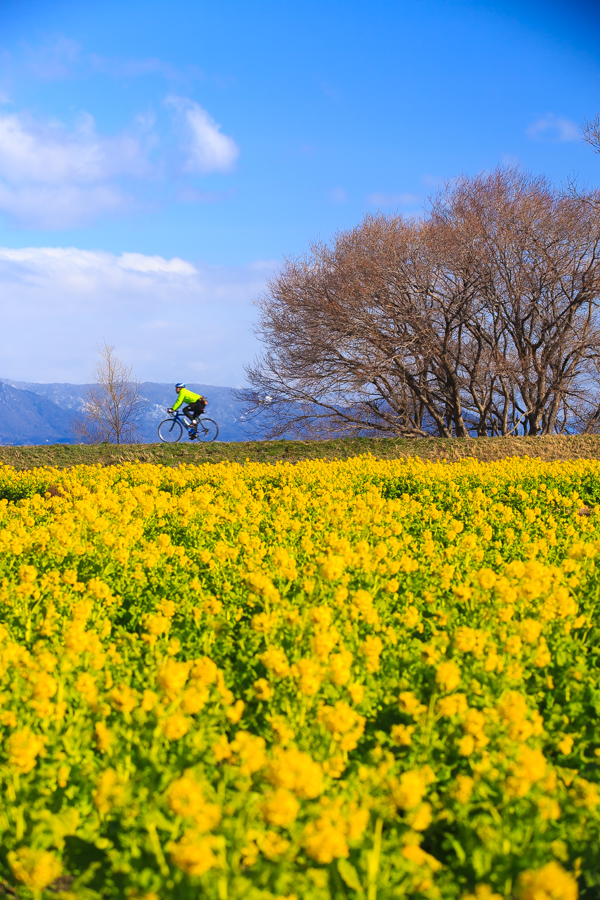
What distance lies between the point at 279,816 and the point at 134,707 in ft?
3.17

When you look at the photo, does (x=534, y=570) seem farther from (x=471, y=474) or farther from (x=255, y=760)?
(x=471, y=474)

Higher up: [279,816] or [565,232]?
[565,232]

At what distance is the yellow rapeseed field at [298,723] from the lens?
66.4 inches

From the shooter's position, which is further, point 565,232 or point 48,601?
point 565,232

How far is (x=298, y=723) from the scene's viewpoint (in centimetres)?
236

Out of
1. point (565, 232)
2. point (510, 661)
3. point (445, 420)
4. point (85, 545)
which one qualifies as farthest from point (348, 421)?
point (510, 661)

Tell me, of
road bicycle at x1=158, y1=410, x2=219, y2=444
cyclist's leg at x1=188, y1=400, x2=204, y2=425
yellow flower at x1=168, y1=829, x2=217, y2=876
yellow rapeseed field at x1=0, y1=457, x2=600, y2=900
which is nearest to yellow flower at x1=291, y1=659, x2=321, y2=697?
yellow rapeseed field at x1=0, y1=457, x2=600, y2=900

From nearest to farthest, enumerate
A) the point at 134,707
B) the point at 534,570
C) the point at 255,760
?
the point at 255,760 → the point at 134,707 → the point at 534,570

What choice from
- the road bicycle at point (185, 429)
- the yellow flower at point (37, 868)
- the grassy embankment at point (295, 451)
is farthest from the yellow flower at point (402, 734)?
the road bicycle at point (185, 429)

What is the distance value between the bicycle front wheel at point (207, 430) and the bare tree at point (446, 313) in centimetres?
311

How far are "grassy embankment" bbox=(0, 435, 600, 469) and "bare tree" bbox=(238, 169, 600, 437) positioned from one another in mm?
4372

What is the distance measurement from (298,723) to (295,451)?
12066 millimetres

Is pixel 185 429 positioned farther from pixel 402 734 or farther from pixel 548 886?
pixel 548 886

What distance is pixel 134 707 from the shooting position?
2.32 m
